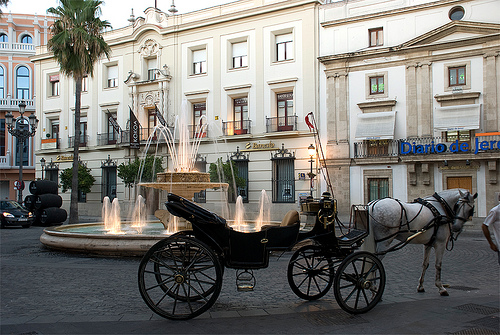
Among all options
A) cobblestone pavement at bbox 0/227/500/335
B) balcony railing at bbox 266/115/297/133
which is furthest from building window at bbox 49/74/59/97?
cobblestone pavement at bbox 0/227/500/335

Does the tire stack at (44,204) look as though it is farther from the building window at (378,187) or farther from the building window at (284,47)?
the building window at (378,187)

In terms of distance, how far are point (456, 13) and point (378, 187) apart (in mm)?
9288

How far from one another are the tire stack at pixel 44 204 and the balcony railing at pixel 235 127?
33.8 feet

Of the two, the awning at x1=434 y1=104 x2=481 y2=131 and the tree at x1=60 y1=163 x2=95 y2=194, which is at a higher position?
the awning at x1=434 y1=104 x2=481 y2=131

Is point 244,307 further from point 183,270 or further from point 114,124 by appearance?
point 114,124

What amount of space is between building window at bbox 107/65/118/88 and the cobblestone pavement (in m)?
25.4

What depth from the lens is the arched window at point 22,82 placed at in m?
43.2

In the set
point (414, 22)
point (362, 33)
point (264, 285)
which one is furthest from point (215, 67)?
point (264, 285)

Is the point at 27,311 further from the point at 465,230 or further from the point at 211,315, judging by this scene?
the point at 465,230

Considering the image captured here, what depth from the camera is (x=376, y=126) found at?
23.2m

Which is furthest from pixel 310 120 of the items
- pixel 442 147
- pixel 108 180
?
pixel 108 180

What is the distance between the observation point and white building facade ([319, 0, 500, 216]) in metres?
21.3

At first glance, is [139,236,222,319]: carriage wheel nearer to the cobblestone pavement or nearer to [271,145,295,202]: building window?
the cobblestone pavement

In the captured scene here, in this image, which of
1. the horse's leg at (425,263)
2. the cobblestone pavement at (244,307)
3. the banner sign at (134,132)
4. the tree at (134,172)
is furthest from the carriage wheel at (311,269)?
the banner sign at (134,132)
